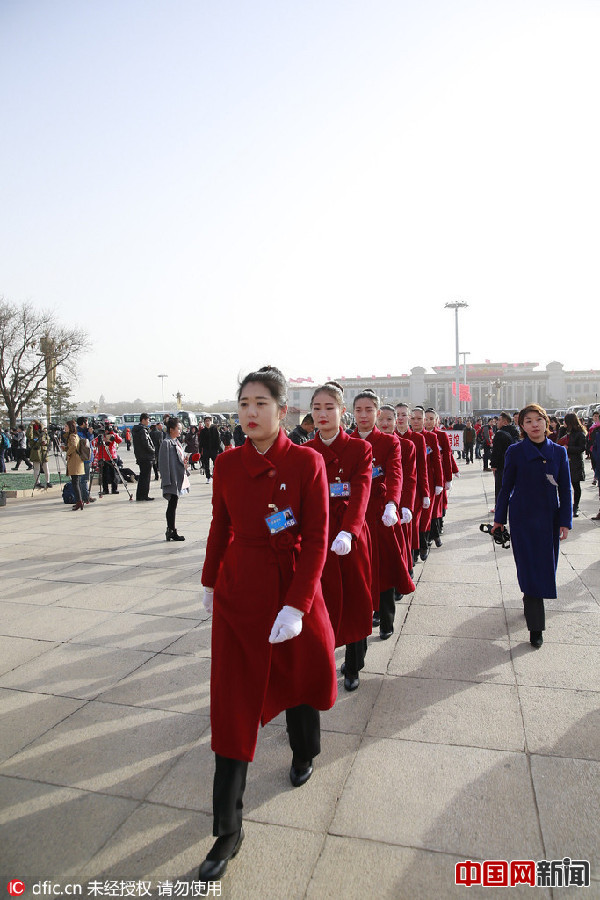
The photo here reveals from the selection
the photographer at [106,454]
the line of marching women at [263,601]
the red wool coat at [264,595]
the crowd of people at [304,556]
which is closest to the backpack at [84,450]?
the photographer at [106,454]

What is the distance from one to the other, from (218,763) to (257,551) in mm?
811

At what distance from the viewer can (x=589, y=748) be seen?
9.34 feet

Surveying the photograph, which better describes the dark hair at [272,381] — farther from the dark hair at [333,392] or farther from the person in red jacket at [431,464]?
the person in red jacket at [431,464]

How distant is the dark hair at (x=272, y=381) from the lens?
8.05 ft

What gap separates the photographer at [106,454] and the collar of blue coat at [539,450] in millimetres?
10338

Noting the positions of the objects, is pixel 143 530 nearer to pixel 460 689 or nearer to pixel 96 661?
pixel 96 661

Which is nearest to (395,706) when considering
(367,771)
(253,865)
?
(367,771)

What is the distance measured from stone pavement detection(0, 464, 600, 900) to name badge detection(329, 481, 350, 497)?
1213 mm

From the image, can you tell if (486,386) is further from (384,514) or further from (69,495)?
(384,514)

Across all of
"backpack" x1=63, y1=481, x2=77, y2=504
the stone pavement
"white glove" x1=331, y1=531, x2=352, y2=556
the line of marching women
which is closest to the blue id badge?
the line of marching women

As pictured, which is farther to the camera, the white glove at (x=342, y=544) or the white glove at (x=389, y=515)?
the white glove at (x=389, y=515)

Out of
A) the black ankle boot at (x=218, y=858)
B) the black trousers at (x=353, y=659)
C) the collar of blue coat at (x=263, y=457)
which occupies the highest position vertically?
the collar of blue coat at (x=263, y=457)

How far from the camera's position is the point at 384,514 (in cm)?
392

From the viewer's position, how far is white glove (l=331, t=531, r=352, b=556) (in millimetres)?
3049
